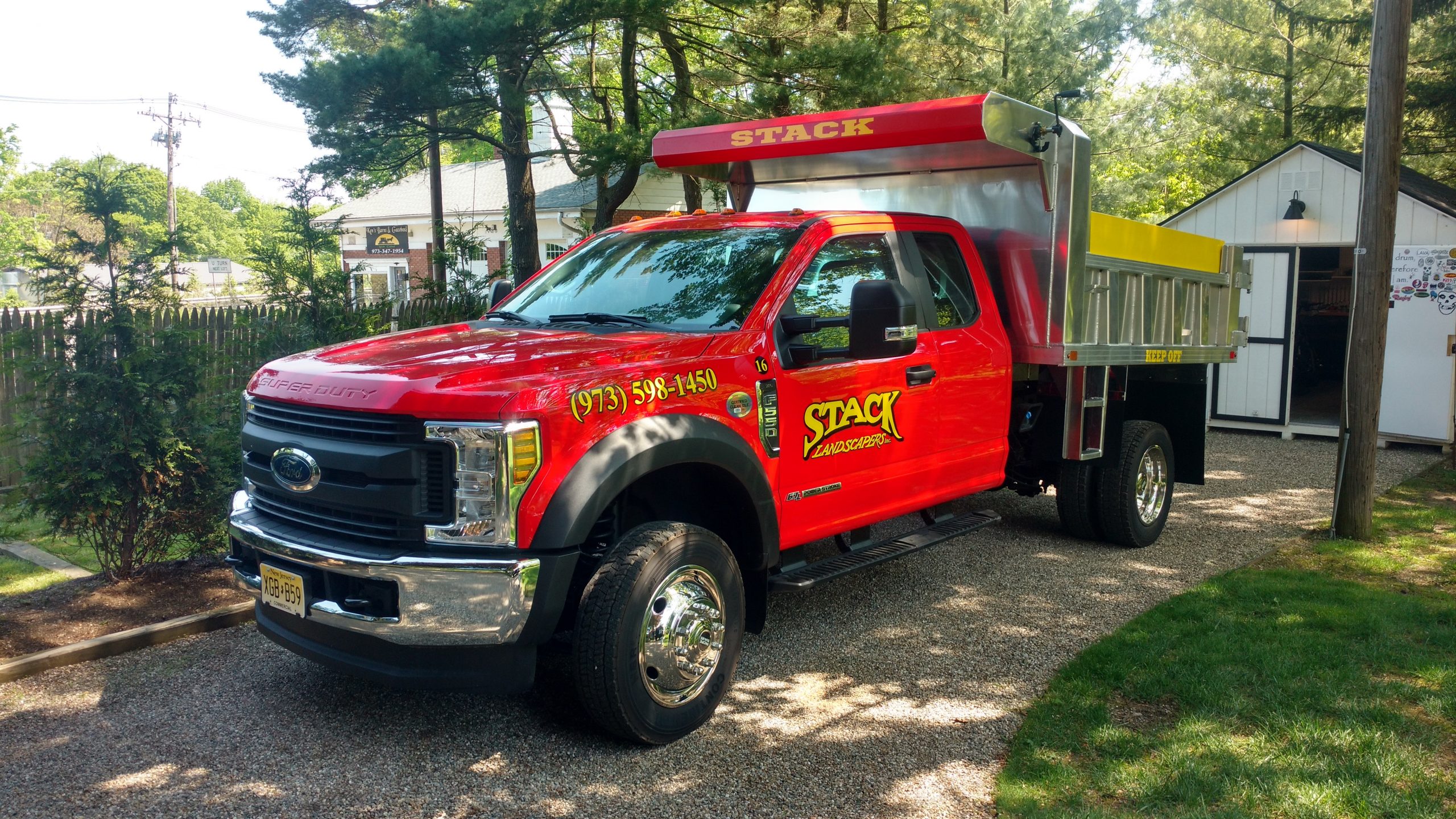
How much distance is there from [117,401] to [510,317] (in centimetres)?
233

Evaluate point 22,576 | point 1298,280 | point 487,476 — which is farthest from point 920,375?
point 1298,280

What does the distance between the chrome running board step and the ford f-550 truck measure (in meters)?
0.03

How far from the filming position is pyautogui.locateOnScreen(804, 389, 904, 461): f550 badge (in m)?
4.88

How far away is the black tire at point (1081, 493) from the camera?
739 centimetres

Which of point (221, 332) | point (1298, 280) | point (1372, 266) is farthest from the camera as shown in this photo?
point (1298, 280)

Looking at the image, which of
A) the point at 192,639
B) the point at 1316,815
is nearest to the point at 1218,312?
the point at 1316,815

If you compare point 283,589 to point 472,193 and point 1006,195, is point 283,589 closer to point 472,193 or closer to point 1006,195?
point 1006,195

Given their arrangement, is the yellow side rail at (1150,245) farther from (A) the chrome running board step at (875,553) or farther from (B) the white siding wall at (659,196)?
(B) the white siding wall at (659,196)

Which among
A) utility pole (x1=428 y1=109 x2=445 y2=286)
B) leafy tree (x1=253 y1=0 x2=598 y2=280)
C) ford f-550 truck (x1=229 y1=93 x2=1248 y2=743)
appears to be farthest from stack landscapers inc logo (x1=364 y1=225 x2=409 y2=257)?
ford f-550 truck (x1=229 y1=93 x2=1248 y2=743)

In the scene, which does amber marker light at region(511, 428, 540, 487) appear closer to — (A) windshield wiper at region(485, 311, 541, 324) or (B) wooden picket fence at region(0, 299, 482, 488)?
(A) windshield wiper at region(485, 311, 541, 324)

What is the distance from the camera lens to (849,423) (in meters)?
Result: 5.07

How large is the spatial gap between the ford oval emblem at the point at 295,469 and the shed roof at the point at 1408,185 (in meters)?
11.5

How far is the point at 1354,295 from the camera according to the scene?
757 centimetres

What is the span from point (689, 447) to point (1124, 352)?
12.9 feet
